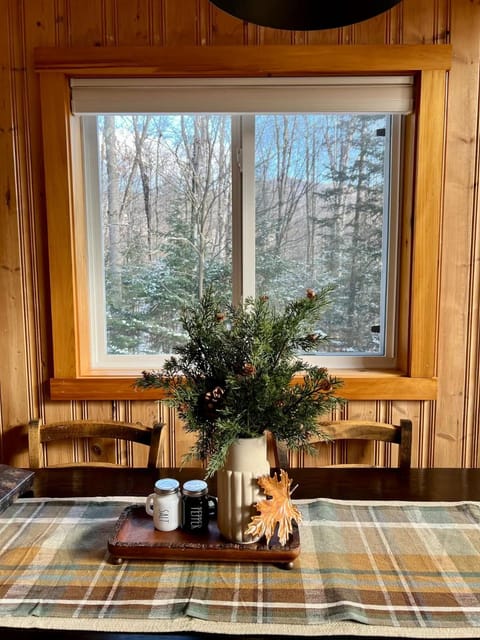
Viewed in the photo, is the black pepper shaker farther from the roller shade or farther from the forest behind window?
the roller shade

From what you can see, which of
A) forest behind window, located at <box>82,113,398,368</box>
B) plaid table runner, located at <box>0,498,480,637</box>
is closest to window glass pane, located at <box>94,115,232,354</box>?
forest behind window, located at <box>82,113,398,368</box>

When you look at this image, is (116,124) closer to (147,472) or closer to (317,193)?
(317,193)

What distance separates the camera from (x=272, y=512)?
1.04 m

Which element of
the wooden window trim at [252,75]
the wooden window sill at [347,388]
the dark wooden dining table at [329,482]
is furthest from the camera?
the wooden window sill at [347,388]

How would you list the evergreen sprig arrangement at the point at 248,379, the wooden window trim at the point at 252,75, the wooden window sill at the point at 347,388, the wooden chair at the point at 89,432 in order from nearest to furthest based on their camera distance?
the evergreen sprig arrangement at the point at 248,379 → the wooden chair at the point at 89,432 → the wooden window trim at the point at 252,75 → the wooden window sill at the point at 347,388

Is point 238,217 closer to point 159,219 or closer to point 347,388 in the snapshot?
point 159,219

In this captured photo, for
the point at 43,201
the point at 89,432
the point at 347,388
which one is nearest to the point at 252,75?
the point at 43,201

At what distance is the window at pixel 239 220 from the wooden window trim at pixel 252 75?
0.09 meters

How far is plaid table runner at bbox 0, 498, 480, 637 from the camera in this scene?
0.89m

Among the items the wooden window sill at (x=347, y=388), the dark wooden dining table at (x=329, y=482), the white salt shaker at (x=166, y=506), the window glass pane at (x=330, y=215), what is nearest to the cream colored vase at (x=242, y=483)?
the white salt shaker at (x=166, y=506)

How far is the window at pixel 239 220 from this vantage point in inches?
77.1

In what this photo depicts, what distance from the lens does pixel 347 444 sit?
1979mm

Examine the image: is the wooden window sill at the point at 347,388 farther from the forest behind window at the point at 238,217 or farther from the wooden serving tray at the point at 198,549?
the wooden serving tray at the point at 198,549

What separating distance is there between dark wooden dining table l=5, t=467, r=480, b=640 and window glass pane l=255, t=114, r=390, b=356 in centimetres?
63
